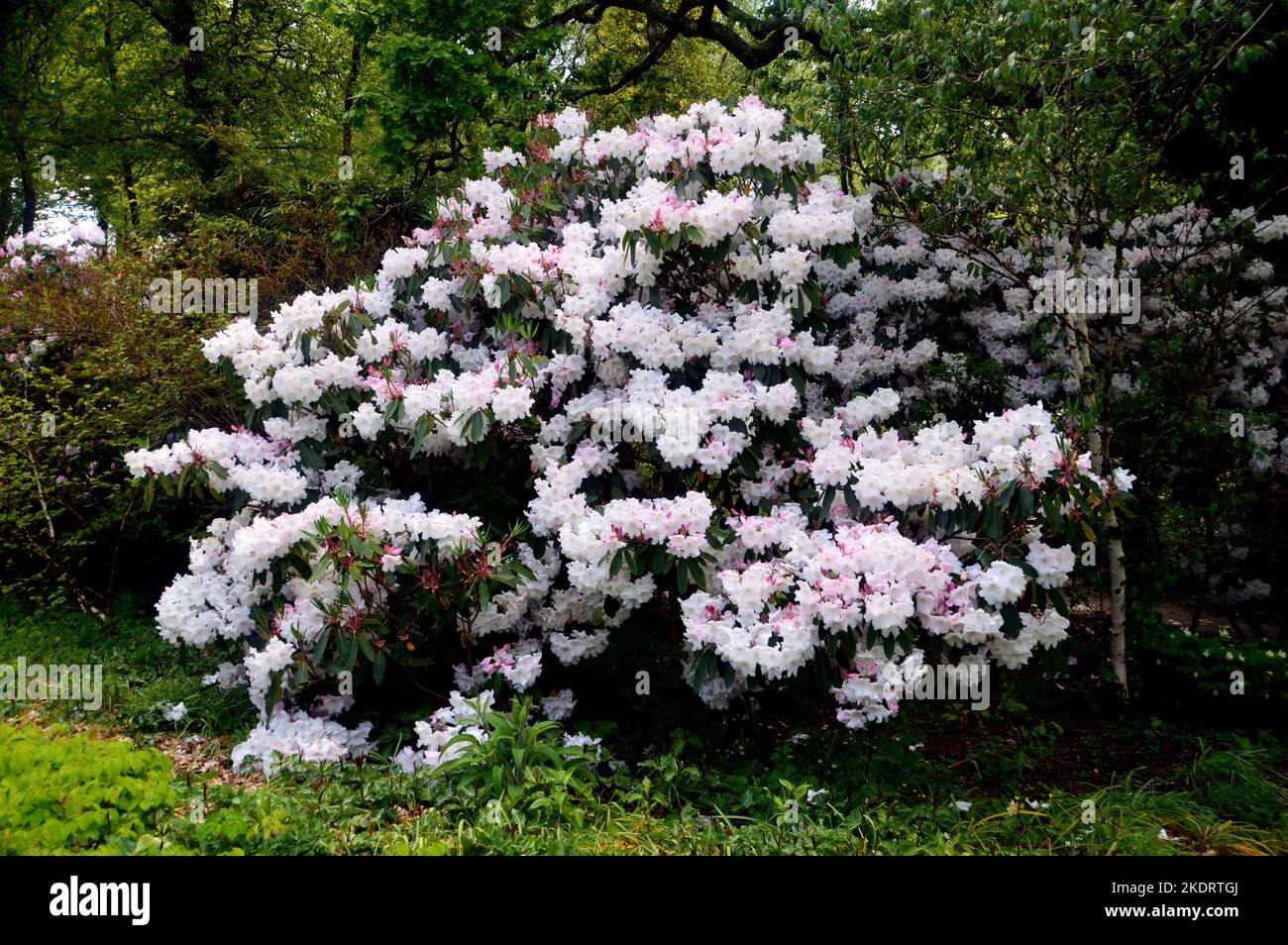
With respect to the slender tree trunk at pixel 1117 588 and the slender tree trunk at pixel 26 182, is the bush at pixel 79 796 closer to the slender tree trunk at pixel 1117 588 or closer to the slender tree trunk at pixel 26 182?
the slender tree trunk at pixel 1117 588

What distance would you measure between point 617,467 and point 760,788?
4.86 ft

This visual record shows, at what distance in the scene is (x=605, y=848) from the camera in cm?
291

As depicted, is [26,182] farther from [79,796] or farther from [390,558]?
[79,796]

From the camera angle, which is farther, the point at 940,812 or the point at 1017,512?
the point at 940,812

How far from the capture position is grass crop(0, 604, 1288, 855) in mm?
3000

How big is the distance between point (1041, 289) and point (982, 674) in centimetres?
246

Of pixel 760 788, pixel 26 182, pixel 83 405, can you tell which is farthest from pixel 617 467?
pixel 26 182

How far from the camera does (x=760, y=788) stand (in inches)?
141

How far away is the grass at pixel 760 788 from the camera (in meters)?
3.00

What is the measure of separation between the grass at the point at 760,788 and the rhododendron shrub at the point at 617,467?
346 millimetres

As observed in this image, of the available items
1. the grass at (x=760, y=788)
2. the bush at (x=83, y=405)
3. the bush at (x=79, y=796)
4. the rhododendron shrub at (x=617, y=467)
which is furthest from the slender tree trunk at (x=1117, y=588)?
the bush at (x=83, y=405)

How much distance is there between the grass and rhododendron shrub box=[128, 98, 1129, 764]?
1.13 feet

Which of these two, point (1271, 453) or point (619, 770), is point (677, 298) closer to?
point (619, 770)

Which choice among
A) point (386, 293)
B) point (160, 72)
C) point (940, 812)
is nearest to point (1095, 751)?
point (940, 812)
